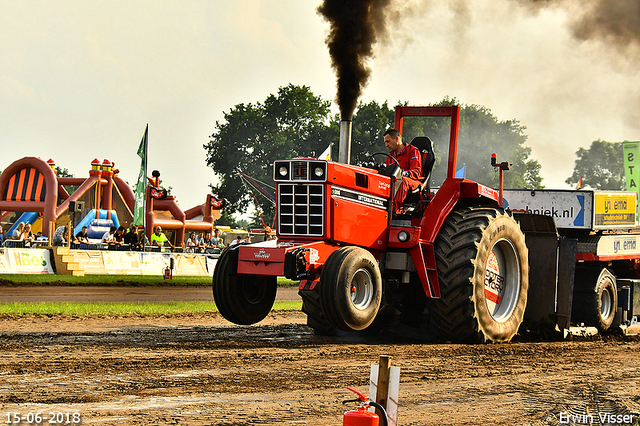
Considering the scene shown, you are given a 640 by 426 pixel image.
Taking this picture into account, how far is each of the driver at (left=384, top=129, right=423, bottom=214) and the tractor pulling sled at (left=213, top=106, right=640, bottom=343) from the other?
0.41 feet

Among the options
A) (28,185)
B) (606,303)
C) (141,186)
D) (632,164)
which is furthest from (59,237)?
(632,164)

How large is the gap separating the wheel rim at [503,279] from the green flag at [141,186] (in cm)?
2273

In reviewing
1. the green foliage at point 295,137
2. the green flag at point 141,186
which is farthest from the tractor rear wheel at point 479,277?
the green foliage at point 295,137

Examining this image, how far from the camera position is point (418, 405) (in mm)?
5770

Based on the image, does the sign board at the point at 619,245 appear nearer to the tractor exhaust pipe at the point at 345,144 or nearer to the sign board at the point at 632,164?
the tractor exhaust pipe at the point at 345,144

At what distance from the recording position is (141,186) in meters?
31.5

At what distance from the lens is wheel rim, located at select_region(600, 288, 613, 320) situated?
42.1 feet

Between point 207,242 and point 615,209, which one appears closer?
point 615,209

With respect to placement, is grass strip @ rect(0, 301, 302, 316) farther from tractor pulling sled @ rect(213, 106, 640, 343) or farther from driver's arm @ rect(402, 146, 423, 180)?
driver's arm @ rect(402, 146, 423, 180)

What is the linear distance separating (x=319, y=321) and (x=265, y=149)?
58412 millimetres

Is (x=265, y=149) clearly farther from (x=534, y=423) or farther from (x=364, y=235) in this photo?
(x=534, y=423)

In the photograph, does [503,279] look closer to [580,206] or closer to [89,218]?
[580,206]

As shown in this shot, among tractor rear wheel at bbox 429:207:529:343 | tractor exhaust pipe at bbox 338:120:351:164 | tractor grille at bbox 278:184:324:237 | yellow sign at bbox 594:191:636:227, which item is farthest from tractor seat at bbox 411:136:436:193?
yellow sign at bbox 594:191:636:227

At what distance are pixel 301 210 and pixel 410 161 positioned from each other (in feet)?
5.92
